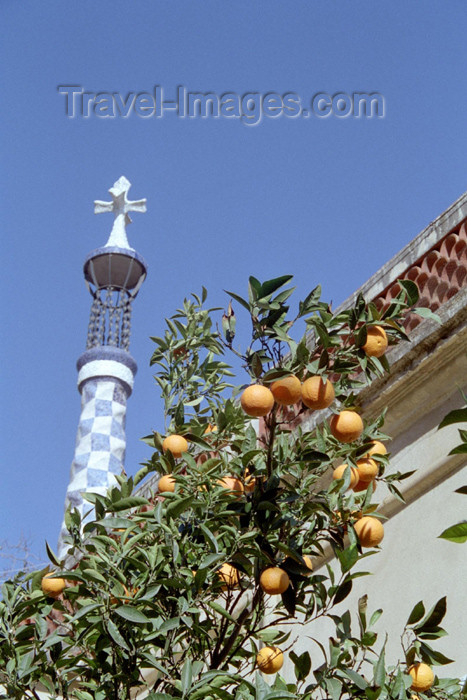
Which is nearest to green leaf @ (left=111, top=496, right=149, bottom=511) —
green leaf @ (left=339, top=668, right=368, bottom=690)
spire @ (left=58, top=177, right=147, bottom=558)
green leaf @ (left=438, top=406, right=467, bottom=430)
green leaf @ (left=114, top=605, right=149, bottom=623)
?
green leaf @ (left=114, top=605, right=149, bottom=623)

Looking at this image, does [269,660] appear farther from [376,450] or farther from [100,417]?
[100,417]

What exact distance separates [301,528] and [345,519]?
0.14 meters

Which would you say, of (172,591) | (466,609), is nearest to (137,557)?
(172,591)

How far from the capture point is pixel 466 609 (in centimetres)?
409

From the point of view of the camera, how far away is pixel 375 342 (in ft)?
9.54

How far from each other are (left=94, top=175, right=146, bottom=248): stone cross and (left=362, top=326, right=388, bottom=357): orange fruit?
13865 mm

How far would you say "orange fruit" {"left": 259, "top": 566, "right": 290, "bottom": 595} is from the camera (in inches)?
109

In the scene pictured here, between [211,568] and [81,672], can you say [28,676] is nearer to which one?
[81,672]

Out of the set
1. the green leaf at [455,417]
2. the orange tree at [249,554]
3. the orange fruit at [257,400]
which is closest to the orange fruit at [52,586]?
the orange tree at [249,554]

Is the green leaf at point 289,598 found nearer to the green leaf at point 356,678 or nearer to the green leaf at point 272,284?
the green leaf at point 356,678

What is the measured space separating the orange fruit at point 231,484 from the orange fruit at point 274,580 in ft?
1.14

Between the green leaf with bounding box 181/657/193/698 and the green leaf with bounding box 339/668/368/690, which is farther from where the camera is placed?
the green leaf with bounding box 339/668/368/690

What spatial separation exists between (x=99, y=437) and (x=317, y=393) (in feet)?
38.2

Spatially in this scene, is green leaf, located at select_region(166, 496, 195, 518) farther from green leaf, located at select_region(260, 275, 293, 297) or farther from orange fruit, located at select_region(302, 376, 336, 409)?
green leaf, located at select_region(260, 275, 293, 297)
